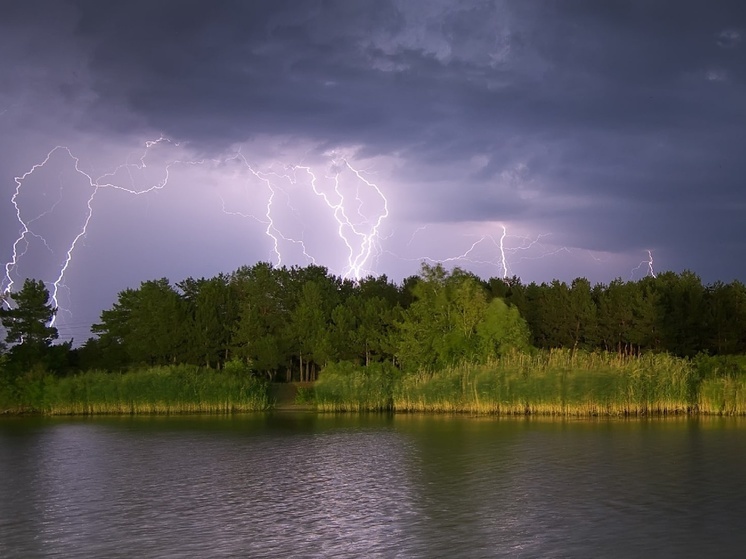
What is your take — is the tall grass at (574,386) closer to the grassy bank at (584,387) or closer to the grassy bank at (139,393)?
the grassy bank at (584,387)

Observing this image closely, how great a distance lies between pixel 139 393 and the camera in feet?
181

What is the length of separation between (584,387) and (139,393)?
28.7m

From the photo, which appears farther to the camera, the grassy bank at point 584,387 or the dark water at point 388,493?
the grassy bank at point 584,387

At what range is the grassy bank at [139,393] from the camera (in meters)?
55.2

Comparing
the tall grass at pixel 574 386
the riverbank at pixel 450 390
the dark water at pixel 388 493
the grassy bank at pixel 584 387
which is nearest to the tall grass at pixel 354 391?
the riverbank at pixel 450 390

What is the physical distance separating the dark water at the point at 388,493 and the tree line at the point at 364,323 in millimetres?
24336

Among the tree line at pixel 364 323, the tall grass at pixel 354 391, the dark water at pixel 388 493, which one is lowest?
the dark water at pixel 388 493

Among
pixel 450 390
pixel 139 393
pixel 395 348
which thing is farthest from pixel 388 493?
pixel 395 348

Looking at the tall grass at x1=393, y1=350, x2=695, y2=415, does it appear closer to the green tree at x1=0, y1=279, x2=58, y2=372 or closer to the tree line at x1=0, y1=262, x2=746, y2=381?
the tree line at x1=0, y1=262, x2=746, y2=381

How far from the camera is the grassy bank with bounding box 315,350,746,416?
44281 mm

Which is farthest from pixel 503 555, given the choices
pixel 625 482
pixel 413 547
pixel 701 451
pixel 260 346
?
pixel 260 346

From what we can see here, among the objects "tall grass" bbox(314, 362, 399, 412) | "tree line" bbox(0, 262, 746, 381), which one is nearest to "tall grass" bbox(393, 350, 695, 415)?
"tall grass" bbox(314, 362, 399, 412)

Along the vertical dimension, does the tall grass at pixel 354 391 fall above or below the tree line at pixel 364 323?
below

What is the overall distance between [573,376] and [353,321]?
116 ft
